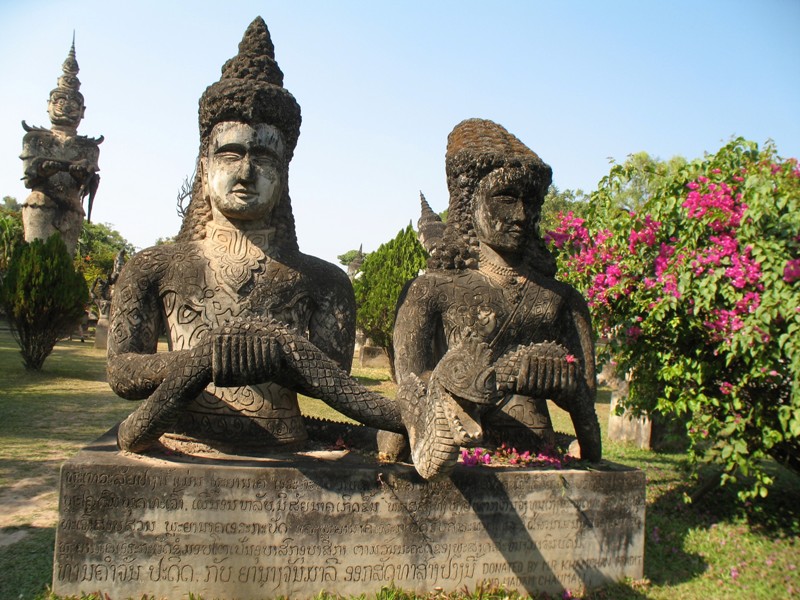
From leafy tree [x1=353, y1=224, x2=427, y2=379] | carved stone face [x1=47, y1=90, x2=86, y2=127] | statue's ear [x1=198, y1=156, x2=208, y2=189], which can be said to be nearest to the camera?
statue's ear [x1=198, y1=156, x2=208, y2=189]

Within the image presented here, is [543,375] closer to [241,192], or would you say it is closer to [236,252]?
[236,252]

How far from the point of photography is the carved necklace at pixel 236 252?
3.95 meters

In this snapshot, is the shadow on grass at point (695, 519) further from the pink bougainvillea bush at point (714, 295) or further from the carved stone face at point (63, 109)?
the carved stone face at point (63, 109)

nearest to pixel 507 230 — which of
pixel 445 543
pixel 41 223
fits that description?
pixel 445 543

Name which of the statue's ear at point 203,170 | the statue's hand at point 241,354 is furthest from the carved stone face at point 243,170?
the statue's hand at point 241,354

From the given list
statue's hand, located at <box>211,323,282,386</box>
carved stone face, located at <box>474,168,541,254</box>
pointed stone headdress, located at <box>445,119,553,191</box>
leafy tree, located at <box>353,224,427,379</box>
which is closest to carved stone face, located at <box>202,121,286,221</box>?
statue's hand, located at <box>211,323,282,386</box>

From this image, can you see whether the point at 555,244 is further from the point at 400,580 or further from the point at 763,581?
the point at 400,580

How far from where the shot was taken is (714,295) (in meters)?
4.67

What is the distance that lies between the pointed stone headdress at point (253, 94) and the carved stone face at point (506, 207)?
1.36 m

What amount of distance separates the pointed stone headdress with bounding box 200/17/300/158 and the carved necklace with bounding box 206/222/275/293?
0.65m

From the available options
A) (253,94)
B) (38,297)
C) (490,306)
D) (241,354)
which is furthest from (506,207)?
(38,297)

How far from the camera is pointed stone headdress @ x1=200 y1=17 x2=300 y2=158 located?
4.04 meters

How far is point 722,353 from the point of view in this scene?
5.01m

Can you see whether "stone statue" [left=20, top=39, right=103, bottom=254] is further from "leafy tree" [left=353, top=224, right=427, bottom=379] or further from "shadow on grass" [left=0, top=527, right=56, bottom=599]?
"shadow on grass" [left=0, top=527, right=56, bottom=599]
